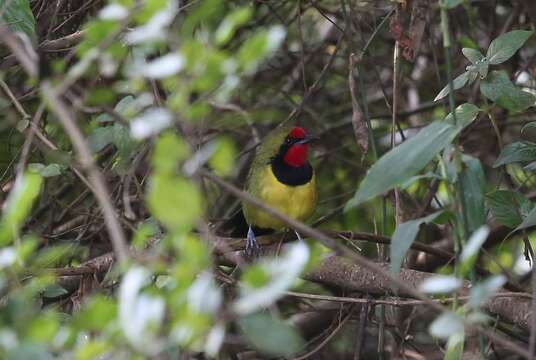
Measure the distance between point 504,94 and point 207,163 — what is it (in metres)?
1.39

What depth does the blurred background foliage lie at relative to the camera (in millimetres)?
1366

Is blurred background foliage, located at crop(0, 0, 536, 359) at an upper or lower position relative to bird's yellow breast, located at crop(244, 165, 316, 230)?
upper

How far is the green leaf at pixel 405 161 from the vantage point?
189 centimetres

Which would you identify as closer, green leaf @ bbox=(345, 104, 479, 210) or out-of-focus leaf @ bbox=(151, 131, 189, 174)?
out-of-focus leaf @ bbox=(151, 131, 189, 174)

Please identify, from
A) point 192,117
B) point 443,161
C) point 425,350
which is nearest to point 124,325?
point 192,117

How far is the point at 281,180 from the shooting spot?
4223mm

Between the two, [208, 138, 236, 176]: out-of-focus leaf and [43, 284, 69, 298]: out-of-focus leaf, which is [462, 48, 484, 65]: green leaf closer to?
[43, 284, 69, 298]: out-of-focus leaf

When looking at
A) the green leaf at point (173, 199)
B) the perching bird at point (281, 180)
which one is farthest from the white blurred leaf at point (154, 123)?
the perching bird at point (281, 180)

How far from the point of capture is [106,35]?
4.86 ft

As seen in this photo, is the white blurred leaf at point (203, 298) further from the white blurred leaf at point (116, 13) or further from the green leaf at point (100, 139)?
the green leaf at point (100, 139)

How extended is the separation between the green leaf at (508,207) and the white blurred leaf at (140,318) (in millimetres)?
1673

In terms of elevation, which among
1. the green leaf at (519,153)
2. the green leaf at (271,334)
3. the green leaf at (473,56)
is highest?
the green leaf at (271,334)

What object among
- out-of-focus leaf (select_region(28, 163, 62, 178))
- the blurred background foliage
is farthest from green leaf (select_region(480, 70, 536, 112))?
out-of-focus leaf (select_region(28, 163, 62, 178))

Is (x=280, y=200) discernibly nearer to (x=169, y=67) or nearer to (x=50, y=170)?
(x=50, y=170)
